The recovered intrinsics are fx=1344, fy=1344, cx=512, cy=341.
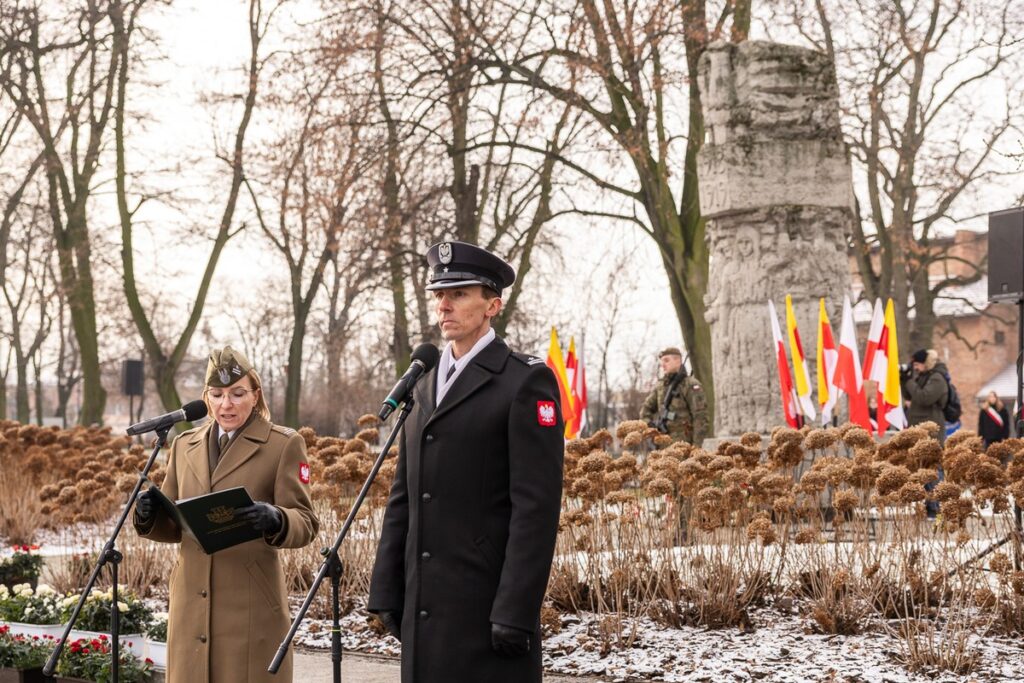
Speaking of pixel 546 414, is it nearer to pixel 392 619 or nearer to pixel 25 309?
pixel 392 619

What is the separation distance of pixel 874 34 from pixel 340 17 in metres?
10.8

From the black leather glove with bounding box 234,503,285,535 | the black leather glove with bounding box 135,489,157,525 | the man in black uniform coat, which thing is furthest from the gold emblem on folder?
the man in black uniform coat

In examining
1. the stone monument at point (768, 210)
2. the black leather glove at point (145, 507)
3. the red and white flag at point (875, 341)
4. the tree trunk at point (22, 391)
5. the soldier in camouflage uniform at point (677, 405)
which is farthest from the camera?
the tree trunk at point (22, 391)

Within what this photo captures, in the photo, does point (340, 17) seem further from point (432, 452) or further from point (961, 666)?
point (432, 452)

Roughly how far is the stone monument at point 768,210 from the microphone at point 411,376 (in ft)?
34.2

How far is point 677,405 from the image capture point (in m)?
13.0

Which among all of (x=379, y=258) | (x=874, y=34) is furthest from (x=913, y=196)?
(x=379, y=258)

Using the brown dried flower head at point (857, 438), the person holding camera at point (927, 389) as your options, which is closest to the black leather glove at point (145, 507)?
the brown dried flower head at point (857, 438)

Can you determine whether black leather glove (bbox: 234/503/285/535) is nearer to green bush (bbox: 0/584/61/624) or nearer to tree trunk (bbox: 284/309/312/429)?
green bush (bbox: 0/584/61/624)

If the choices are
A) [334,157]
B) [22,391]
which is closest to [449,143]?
[334,157]

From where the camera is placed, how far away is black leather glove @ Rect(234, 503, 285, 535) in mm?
4293

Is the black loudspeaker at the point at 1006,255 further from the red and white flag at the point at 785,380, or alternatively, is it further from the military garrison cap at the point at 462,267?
the military garrison cap at the point at 462,267

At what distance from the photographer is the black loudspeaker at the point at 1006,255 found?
364 inches

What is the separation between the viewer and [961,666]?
6.57 m
